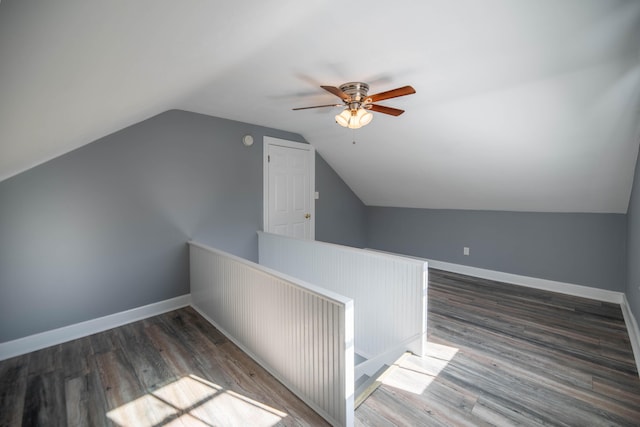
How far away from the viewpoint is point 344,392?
4.94 feet

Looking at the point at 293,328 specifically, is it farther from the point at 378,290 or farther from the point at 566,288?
the point at 566,288

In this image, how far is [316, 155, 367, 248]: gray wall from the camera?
15.3ft

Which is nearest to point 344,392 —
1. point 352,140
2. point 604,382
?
point 604,382

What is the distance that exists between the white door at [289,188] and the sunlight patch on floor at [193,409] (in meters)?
2.30

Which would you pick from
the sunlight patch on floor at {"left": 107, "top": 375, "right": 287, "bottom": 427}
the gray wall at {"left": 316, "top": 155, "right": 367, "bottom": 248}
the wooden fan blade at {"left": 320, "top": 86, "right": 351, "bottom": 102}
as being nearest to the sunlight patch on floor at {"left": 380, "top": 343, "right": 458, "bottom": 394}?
the sunlight patch on floor at {"left": 107, "top": 375, "right": 287, "bottom": 427}

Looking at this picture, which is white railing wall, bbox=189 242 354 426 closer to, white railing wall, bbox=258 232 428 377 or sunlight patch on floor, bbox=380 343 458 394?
sunlight patch on floor, bbox=380 343 458 394

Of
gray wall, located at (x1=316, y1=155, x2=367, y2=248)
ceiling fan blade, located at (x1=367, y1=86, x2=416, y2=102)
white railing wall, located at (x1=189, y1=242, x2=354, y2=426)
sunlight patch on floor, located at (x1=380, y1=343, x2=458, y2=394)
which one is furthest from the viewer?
gray wall, located at (x1=316, y1=155, x2=367, y2=248)

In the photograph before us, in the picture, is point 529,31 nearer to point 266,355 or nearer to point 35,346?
point 266,355

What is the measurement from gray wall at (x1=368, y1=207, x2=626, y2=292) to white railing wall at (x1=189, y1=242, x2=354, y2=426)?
11.7 feet

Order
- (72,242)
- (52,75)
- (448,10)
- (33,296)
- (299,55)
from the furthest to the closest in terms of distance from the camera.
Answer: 1. (72,242)
2. (33,296)
3. (299,55)
4. (448,10)
5. (52,75)

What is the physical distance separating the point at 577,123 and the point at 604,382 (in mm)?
2022

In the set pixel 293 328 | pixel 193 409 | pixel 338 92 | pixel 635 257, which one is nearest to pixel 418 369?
pixel 293 328

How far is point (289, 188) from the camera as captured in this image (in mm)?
4168

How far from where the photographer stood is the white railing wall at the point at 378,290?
85.9 inches
